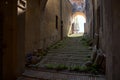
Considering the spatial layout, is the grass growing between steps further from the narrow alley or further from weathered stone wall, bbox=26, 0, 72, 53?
weathered stone wall, bbox=26, 0, 72, 53

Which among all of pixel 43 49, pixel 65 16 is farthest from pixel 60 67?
pixel 65 16

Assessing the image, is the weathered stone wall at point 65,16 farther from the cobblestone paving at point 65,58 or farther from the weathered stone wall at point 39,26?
the cobblestone paving at point 65,58

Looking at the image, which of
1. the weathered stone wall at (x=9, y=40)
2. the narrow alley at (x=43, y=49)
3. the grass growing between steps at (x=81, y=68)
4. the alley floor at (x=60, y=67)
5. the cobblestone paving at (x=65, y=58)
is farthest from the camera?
the cobblestone paving at (x=65, y=58)

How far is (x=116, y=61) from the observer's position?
153 inches

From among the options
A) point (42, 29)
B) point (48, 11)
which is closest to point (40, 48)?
point (42, 29)

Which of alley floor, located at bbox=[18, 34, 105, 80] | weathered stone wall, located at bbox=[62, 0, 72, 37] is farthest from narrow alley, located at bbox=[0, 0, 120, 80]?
weathered stone wall, located at bbox=[62, 0, 72, 37]

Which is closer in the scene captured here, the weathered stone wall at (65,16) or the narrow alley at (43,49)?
the narrow alley at (43,49)

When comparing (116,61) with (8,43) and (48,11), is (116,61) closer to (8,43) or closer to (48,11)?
(8,43)

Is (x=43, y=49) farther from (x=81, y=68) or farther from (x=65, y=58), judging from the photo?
(x=81, y=68)

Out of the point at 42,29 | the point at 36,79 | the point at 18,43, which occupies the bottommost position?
the point at 36,79

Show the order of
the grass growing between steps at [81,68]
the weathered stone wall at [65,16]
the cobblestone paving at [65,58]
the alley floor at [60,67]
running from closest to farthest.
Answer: the alley floor at [60,67] → the grass growing between steps at [81,68] → the cobblestone paving at [65,58] → the weathered stone wall at [65,16]

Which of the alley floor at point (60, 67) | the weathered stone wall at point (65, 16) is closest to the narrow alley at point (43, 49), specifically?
the alley floor at point (60, 67)

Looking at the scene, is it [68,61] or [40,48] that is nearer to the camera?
[68,61]

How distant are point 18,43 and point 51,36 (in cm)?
669
